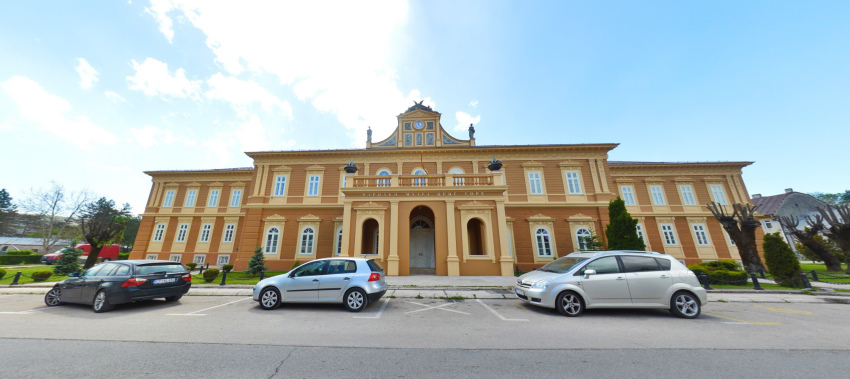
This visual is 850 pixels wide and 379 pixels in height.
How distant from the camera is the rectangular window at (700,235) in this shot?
19702mm

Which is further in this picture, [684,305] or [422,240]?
[422,240]

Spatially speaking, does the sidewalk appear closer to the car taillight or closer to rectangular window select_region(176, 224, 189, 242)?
the car taillight

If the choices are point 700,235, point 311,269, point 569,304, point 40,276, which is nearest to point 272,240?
point 40,276

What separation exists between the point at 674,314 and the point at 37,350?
12359 millimetres

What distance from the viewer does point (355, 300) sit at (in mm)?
6977

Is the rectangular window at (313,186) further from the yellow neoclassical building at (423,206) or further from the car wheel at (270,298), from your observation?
the car wheel at (270,298)

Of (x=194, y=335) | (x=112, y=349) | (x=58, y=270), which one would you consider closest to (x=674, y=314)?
(x=194, y=335)

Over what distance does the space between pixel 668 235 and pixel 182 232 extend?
38710mm

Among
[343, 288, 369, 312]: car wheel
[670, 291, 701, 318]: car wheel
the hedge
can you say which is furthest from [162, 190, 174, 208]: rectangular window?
[670, 291, 701, 318]: car wheel

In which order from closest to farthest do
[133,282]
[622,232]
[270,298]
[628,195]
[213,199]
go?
[133,282] → [270,298] → [622,232] → [628,195] → [213,199]

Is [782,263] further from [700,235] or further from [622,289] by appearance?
[700,235]

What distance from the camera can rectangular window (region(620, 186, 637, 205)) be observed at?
20969 millimetres

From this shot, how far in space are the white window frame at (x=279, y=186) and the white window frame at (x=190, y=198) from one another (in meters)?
9.12

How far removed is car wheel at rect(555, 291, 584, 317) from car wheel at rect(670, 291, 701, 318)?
7.20 feet
